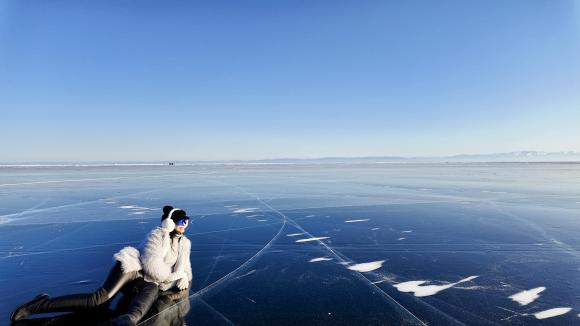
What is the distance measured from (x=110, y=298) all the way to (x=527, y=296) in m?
4.06

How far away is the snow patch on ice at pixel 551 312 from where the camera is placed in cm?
308

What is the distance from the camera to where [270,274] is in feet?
13.8

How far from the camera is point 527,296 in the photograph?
353 cm

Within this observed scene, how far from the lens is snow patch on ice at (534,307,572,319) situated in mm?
3082

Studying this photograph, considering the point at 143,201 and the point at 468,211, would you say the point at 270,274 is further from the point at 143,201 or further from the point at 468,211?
the point at 143,201

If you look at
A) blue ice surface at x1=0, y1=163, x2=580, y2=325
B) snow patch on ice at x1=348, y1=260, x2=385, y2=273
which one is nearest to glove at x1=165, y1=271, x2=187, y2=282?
blue ice surface at x1=0, y1=163, x2=580, y2=325

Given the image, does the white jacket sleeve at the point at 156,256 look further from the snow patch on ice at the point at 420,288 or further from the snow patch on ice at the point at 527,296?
the snow patch on ice at the point at 527,296

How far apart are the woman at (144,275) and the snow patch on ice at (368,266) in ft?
6.74

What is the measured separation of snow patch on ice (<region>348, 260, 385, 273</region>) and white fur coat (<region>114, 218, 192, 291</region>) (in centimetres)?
220

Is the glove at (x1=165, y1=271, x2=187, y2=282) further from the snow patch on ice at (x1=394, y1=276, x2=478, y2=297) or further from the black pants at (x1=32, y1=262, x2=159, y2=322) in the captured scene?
the snow patch on ice at (x1=394, y1=276, x2=478, y2=297)

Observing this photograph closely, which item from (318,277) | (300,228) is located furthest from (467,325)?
(300,228)

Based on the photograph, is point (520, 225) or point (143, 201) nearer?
point (520, 225)

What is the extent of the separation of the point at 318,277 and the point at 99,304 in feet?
7.49

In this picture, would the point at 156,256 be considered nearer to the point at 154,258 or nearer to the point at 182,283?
the point at 154,258
